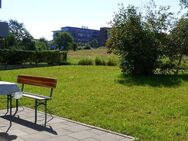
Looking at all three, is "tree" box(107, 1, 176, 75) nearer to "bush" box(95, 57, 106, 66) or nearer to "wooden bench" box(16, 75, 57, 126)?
"wooden bench" box(16, 75, 57, 126)

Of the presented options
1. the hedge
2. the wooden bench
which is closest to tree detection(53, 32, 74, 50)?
the hedge

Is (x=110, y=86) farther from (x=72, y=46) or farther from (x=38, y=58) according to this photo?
(x=72, y=46)

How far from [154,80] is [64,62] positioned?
1983 cm

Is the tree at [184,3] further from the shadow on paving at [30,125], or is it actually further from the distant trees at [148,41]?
the shadow on paving at [30,125]

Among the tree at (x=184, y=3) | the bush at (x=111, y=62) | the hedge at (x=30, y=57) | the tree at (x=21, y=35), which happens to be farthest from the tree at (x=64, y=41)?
the bush at (x=111, y=62)

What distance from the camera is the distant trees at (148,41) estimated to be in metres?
17.6

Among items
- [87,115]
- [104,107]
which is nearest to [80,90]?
[104,107]

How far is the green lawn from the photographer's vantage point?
732cm

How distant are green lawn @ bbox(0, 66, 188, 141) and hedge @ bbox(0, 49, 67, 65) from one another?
1730cm

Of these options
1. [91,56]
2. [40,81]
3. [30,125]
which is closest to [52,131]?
[30,125]

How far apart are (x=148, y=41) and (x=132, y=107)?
836cm

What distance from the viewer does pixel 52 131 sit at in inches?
285

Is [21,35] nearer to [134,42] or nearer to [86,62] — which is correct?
[86,62]

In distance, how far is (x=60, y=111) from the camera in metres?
9.27
